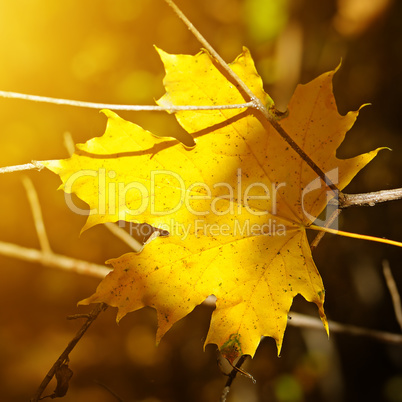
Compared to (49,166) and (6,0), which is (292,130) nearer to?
(49,166)

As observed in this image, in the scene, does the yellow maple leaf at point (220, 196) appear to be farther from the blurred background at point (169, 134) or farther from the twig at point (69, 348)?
the blurred background at point (169, 134)

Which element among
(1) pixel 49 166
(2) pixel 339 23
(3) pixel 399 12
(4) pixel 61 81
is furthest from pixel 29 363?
(3) pixel 399 12

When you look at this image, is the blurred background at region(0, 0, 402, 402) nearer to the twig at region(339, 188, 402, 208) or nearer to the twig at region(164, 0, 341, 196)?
the twig at region(339, 188, 402, 208)

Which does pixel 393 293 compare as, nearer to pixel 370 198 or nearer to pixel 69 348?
pixel 370 198

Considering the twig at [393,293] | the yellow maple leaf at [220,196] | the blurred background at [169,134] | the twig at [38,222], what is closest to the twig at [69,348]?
the yellow maple leaf at [220,196]

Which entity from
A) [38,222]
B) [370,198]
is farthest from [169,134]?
[370,198]
